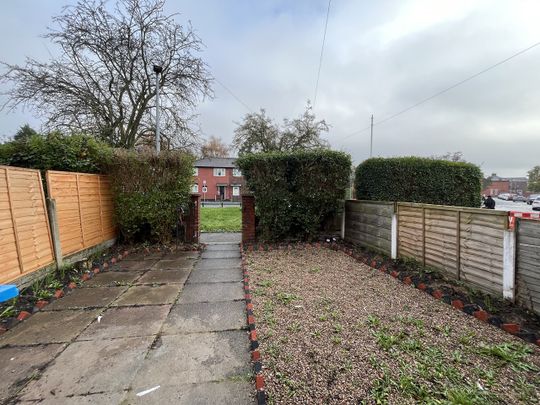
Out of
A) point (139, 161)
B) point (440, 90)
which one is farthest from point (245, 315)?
point (440, 90)

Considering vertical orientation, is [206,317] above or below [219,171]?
below

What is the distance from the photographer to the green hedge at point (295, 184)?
22.1 feet

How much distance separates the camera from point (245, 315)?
3.21 meters

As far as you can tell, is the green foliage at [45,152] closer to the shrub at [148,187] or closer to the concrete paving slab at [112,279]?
the shrub at [148,187]

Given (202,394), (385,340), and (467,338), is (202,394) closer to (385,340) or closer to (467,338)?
(385,340)

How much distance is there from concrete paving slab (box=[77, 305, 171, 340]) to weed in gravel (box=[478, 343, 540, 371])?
3.38 metres

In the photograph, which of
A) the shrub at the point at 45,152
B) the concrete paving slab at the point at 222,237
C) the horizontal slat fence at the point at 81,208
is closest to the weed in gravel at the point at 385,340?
the horizontal slat fence at the point at 81,208

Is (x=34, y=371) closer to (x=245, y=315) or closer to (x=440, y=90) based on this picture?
(x=245, y=315)

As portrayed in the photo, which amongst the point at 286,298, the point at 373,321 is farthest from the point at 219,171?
the point at 373,321

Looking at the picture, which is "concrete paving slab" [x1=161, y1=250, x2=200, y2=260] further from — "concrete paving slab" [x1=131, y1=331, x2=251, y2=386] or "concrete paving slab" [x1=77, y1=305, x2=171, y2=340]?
"concrete paving slab" [x1=131, y1=331, x2=251, y2=386]

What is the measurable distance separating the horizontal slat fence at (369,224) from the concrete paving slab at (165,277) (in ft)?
14.0

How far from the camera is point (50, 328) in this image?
9.62 feet

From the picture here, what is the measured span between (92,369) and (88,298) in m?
1.97

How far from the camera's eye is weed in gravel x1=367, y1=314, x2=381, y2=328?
2.89 m
